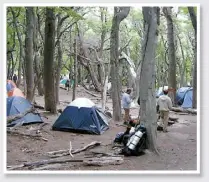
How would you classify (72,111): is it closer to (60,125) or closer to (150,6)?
(60,125)

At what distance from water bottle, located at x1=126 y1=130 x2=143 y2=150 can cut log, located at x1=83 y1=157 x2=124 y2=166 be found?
0.23 m

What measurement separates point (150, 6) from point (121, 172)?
2.02 m

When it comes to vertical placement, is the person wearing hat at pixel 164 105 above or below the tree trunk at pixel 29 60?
below

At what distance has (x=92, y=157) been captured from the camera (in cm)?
479

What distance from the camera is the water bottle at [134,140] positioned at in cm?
494

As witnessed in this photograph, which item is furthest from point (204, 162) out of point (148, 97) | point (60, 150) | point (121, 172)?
point (60, 150)

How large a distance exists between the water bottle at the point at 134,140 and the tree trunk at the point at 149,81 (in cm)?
19

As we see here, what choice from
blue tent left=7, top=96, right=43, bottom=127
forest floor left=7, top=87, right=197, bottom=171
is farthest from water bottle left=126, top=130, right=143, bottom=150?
blue tent left=7, top=96, right=43, bottom=127

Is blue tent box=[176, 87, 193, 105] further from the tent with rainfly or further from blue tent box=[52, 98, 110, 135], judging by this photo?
blue tent box=[52, 98, 110, 135]

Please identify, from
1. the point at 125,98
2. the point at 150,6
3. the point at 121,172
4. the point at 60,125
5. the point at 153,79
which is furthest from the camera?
the point at 125,98

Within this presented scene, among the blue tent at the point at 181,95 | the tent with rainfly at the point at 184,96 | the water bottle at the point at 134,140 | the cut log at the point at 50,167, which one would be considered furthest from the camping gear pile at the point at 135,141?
the blue tent at the point at 181,95

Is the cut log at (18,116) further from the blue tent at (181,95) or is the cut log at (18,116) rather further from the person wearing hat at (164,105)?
the blue tent at (181,95)

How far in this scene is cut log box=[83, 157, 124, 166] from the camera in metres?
4.55

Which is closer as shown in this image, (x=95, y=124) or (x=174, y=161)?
(x=174, y=161)
